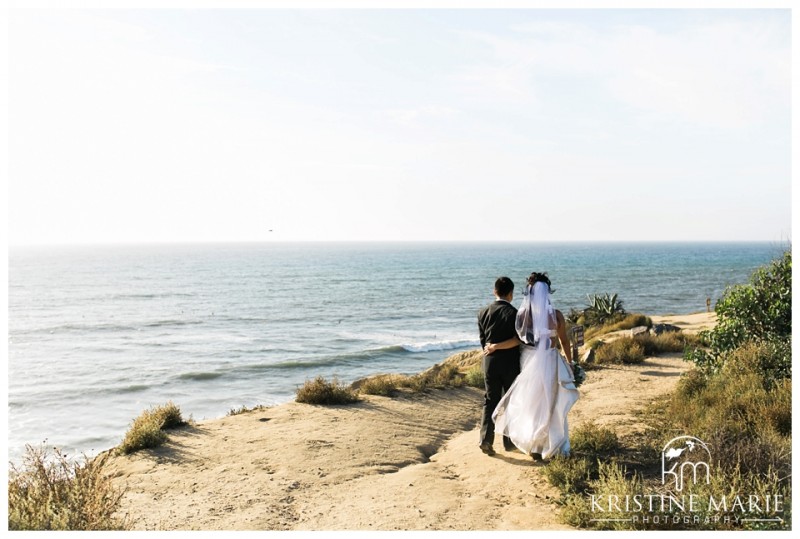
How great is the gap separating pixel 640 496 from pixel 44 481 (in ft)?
19.2

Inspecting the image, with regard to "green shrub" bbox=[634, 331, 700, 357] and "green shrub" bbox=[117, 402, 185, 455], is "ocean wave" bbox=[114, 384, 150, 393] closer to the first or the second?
"green shrub" bbox=[117, 402, 185, 455]

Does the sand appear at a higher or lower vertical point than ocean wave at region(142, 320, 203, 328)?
higher

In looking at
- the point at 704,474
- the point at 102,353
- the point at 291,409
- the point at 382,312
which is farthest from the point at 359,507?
the point at 382,312

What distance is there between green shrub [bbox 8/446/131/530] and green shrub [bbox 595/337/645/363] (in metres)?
12.3

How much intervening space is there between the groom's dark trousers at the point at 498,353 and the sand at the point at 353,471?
922 millimetres

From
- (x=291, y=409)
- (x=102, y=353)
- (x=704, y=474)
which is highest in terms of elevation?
(x=704, y=474)

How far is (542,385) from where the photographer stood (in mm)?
7078

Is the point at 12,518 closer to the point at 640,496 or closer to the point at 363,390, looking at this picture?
the point at 640,496

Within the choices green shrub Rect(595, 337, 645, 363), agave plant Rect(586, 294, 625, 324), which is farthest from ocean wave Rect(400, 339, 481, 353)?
green shrub Rect(595, 337, 645, 363)

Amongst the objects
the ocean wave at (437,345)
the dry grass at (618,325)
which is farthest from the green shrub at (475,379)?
the ocean wave at (437,345)

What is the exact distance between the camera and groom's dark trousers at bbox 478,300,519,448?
7320 millimetres

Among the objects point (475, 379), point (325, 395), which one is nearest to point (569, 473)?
point (325, 395)

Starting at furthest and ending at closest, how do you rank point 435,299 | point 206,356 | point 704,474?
point 435,299, point 206,356, point 704,474

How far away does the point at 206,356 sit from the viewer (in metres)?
29.6
